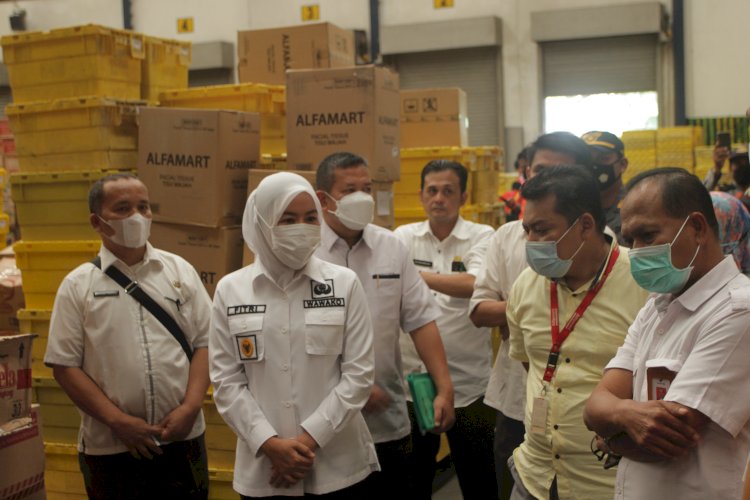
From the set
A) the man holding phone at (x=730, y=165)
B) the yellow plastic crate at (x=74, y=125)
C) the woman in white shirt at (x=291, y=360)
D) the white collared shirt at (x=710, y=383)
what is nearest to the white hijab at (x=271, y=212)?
the woman in white shirt at (x=291, y=360)

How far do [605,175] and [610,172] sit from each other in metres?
0.03

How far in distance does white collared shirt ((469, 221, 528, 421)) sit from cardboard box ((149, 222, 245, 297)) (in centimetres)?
137

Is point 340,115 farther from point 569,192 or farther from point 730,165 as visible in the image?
point 730,165

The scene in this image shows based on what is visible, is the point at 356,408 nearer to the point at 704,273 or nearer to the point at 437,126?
the point at 704,273

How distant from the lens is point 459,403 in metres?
3.91

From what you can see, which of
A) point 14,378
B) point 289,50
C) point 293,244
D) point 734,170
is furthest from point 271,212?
point 734,170

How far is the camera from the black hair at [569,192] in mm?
2383

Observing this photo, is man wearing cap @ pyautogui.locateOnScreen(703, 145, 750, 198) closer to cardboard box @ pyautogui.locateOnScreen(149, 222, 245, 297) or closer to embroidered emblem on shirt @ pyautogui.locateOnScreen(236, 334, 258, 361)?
cardboard box @ pyautogui.locateOnScreen(149, 222, 245, 297)

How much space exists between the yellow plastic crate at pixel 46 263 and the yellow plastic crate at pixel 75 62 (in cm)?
76

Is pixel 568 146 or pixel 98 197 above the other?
pixel 568 146

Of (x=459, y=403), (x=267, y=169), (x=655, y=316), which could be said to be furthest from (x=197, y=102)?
(x=655, y=316)

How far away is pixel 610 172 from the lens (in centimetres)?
329

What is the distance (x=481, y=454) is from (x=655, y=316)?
1970 millimetres

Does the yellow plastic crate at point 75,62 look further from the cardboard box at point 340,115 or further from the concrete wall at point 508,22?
the concrete wall at point 508,22
